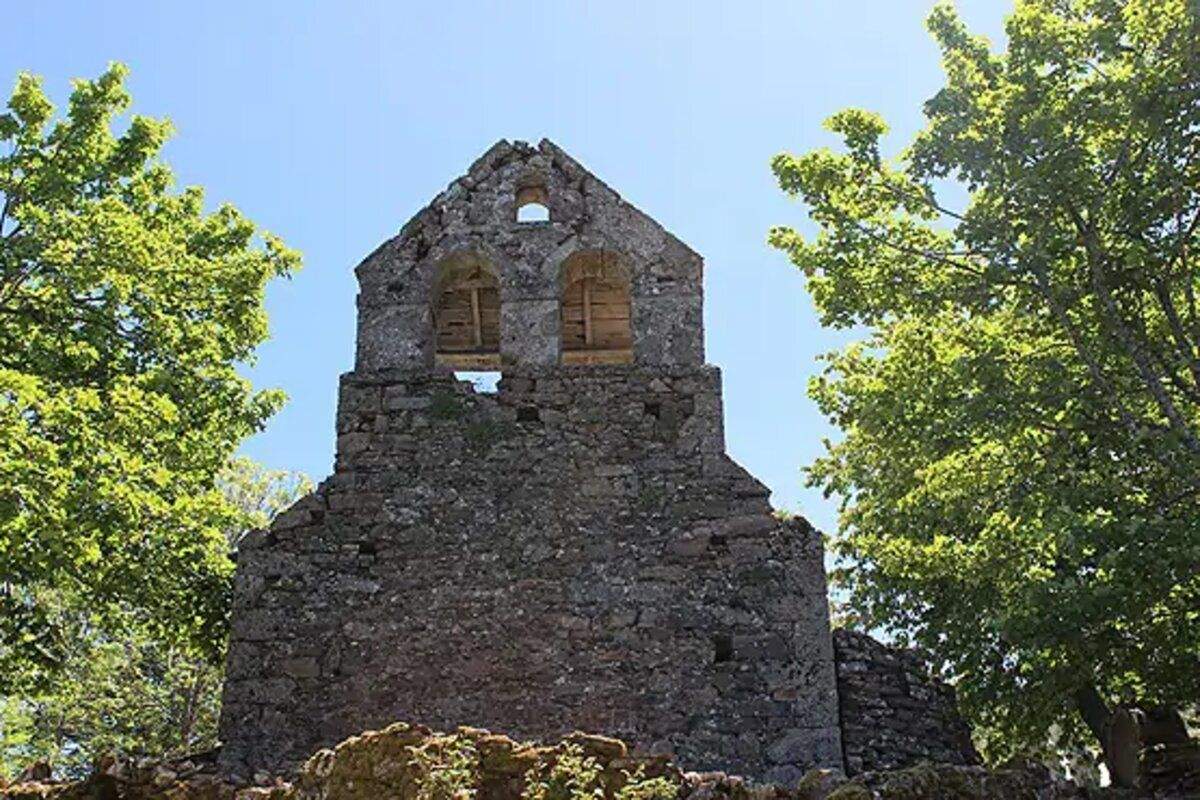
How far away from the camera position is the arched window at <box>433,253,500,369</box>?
39.7 feet

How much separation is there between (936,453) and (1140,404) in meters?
1.79

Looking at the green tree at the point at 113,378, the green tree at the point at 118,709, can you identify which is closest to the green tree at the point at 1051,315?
the green tree at the point at 113,378

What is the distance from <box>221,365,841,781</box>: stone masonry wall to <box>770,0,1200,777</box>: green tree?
1599 millimetres

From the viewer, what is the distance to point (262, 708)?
9570 millimetres

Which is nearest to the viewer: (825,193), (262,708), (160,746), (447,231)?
(262,708)

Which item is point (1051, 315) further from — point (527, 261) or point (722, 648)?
point (527, 261)

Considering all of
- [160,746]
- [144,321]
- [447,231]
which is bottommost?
[160,746]

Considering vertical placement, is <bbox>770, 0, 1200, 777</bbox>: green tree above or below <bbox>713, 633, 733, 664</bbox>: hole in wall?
above

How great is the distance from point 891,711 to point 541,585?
9.95 ft

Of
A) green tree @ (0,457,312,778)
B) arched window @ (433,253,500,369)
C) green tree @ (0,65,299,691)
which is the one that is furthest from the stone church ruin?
green tree @ (0,457,312,778)

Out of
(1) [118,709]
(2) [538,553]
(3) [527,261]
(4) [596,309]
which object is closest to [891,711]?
(2) [538,553]

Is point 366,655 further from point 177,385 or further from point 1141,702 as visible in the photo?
point 1141,702

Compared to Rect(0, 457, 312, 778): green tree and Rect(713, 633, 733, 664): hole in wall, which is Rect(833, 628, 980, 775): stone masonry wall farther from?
Rect(0, 457, 312, 778): green tree

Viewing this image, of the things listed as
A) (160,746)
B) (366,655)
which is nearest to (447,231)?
(366,655)
